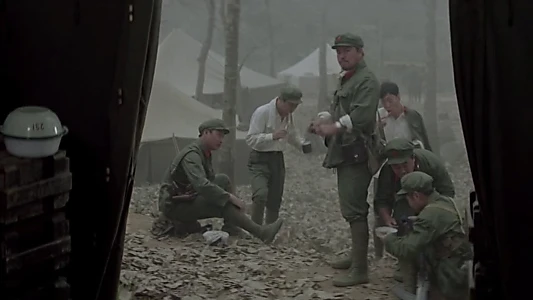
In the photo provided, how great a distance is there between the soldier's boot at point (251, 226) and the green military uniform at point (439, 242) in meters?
0.50

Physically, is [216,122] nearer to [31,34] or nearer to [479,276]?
[31,34]

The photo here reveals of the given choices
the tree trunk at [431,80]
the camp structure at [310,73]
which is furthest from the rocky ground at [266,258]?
the tree trunk at [431,80]

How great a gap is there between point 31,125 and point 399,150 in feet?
3.99

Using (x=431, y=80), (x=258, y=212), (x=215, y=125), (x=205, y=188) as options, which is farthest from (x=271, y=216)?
(x=431, y=80)

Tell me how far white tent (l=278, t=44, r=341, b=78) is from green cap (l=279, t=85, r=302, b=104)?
5cm

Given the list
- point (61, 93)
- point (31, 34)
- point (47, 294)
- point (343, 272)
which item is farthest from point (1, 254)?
point (343, 272)

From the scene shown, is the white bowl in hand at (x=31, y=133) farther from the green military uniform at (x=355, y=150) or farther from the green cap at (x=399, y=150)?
the green cap at (x=399, y=150)

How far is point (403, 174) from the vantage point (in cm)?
243

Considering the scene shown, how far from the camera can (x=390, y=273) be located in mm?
2490

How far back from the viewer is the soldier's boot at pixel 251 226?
104 inches

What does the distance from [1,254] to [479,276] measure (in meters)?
1.31

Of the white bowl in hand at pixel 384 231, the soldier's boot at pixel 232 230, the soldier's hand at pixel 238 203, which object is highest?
the soldier's hand at pixel 238 203

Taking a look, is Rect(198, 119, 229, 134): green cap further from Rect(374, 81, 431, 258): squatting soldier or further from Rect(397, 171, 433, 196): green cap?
Rect(397, 171, 433, 196): green cap

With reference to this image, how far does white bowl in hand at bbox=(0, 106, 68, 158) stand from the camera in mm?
1868
